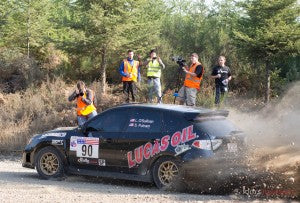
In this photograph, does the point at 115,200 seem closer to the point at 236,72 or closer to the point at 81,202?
the point at 81,202

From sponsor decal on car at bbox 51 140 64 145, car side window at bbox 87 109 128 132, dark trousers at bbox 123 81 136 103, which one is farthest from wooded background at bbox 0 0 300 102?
sponsor decal on car at bbox 51 140 64 145

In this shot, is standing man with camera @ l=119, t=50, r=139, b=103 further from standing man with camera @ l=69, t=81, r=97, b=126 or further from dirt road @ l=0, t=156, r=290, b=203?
dirt road @ l=0, t=156, r=290, b=203

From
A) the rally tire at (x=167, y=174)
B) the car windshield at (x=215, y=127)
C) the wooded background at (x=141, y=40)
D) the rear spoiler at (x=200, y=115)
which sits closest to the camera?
the rally tire at (x=167, y=174)

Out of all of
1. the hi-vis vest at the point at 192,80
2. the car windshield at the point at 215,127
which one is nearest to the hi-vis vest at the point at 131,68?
the hi-vis vest at the point at 192,80

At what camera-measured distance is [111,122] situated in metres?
10.5

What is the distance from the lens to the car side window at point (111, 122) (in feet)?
34.1

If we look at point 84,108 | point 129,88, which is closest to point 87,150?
point 84,108

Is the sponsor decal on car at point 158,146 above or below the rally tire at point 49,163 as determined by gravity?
above

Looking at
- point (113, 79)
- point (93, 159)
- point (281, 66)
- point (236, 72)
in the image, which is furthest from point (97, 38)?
point (93, 159)

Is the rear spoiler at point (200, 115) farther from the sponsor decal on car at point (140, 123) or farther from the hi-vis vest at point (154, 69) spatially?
the hi-vis vest at point (154, 69)

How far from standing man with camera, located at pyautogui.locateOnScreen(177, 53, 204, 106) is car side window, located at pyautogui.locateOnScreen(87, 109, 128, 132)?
506 centimetres

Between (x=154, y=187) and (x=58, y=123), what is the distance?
8679mm

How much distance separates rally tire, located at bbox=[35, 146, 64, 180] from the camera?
10.8m

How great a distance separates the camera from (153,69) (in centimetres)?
1711
